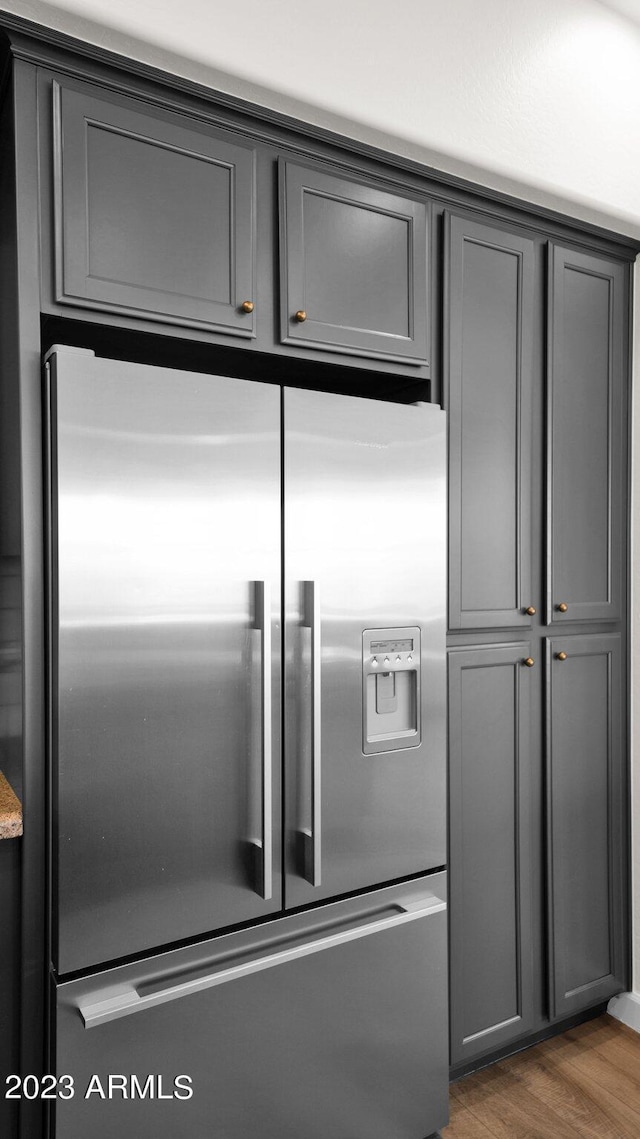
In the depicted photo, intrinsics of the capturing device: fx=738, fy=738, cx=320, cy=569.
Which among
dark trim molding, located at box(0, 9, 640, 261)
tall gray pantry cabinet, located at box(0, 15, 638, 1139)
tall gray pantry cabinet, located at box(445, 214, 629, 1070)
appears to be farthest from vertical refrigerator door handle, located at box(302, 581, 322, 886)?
dark trim molding, located at box(0, 9, 640, 261)

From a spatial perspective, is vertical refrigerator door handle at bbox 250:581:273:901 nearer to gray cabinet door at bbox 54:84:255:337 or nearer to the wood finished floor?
gray cabinet door at bbox 54:84:255:337

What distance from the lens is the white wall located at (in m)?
1.47

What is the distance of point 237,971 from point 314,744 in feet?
1.57

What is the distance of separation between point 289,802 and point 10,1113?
767 mm

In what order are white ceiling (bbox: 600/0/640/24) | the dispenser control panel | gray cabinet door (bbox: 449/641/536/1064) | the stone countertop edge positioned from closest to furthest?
1. the stone countertop edge
2. the dispenser control panel
3. white ceiling (bbox: 600/0/640/24)
4. gray cabinet door (bbox: 449/641/536/1064)

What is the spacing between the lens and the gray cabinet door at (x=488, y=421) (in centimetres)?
198

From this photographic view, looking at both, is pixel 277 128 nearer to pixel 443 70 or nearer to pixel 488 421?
pixel 443 70

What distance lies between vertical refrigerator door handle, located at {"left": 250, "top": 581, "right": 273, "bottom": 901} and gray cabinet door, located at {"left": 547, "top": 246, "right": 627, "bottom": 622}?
1.00 meters

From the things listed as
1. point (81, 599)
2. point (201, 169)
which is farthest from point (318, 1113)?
point (201, 169)

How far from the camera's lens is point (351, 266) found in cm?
178

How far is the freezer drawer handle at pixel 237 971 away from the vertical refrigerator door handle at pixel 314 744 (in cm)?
15

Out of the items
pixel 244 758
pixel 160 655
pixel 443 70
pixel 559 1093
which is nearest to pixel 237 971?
pixel 244 758

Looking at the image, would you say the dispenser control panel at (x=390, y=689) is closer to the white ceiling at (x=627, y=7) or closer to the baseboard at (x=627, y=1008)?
the baseboard at (x=627, y=1008)

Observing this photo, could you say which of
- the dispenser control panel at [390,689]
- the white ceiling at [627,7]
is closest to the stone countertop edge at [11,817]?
the dispenser control panel at [390,689]
